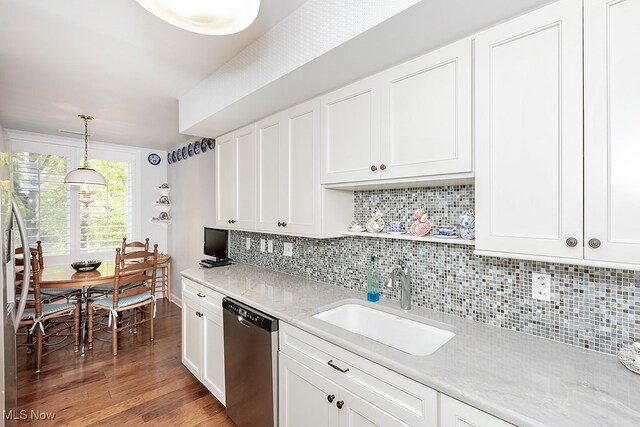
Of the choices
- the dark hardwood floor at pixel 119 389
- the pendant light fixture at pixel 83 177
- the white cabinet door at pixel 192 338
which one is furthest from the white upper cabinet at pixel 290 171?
the pendant light fixture at pixel 83 177

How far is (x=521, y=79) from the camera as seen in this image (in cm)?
115

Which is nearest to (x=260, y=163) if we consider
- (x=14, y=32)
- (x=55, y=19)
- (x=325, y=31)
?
(x=325, y=31)

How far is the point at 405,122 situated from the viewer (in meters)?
1.50

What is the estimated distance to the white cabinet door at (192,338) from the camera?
242cm

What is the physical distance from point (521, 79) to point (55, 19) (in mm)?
2352

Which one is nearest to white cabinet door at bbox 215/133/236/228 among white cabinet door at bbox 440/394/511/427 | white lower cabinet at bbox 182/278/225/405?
white lower cabinet at bbox 182/278/225/405

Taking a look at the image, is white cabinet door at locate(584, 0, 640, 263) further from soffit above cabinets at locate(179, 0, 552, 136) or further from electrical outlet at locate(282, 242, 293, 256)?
electrical outlet at locate(282, 242, 293, 256)

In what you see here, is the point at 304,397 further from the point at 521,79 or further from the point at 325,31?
the point at 325,31

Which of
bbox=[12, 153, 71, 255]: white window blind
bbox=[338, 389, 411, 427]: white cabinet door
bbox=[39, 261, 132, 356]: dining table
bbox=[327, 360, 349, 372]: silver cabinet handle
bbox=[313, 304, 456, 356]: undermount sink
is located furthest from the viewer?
bbox=[12, 153, 71, 255]: white window blind

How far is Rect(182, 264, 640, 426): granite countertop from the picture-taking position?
857mm

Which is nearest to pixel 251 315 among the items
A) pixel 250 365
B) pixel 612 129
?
pixel 250 365

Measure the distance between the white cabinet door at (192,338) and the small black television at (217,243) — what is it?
0.62 m

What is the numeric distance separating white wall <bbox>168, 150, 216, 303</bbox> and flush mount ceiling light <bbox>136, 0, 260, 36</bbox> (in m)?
2.95

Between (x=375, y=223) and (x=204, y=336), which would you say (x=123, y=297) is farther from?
(x=375, y=223)
